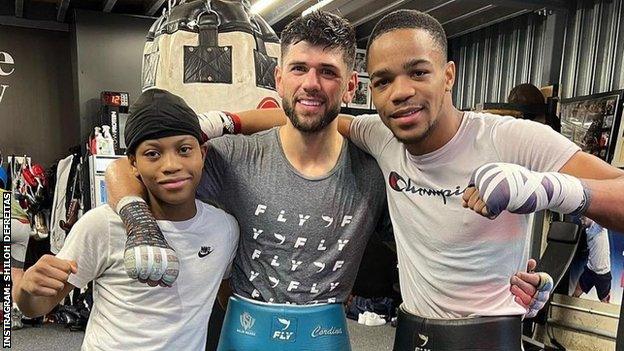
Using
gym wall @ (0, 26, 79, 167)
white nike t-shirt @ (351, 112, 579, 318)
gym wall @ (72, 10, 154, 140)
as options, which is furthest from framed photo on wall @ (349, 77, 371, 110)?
white nike t-shirt @ (351, 112, 579, 318)

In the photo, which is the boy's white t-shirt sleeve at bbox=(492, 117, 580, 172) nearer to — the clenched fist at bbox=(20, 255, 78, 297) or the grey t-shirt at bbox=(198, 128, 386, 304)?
the grey t-shirt at bbox=(198, 128, 386, 304)

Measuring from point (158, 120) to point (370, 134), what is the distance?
652 mm

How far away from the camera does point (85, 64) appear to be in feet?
18.4

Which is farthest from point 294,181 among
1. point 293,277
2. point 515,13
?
point 515,13

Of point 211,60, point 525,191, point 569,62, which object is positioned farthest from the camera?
point 569,62

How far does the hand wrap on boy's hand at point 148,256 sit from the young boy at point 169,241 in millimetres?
98

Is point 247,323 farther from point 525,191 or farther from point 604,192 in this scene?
point 604,192

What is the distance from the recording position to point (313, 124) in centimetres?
152

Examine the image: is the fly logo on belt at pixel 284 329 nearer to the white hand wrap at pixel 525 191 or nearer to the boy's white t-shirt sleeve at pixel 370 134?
the boy's white t-shirt sleeve at pixel 370 134

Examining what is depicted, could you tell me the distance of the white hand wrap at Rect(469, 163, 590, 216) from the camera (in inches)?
41.2

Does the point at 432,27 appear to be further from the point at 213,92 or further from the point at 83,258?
the point at 83,258

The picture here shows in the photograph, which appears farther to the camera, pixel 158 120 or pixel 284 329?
pixel 284 329

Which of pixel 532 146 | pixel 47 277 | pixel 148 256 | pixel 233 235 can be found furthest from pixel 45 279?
pixel 532 146

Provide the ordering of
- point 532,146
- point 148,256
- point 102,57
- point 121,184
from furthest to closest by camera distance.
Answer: point 102,57, point 121,184, point 532,146, point 148,256
